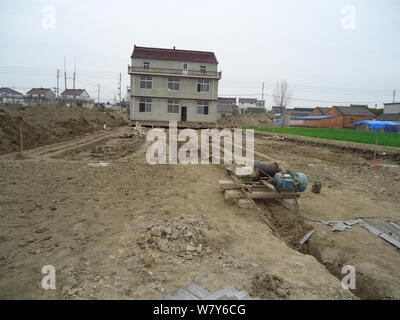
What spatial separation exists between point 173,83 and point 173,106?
9.42ft

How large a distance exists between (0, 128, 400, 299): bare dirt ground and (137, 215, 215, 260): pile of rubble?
0.02 meters

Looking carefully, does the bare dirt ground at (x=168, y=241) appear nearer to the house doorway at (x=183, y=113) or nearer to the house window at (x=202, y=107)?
the house doorway at (x=183, y=113)

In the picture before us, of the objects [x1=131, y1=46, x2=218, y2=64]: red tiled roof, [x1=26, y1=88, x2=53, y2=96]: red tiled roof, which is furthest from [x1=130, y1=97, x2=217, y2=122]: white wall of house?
[x1=26, y1=88, x2=53, y2=96]: red tiled roof

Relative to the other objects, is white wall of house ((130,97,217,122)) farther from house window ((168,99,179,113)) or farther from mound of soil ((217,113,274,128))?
mound of soil ((217,113,274,128))

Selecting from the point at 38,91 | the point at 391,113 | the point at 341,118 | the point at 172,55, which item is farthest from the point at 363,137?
the point at 38,91

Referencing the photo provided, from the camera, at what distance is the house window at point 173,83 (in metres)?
34.9

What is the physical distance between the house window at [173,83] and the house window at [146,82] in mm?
2342

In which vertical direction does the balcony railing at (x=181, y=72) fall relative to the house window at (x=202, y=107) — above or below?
above

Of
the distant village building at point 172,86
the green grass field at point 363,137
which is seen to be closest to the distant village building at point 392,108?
the green grass field at point 363,137

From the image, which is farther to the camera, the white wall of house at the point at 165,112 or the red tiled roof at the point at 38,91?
the red tiled roof at the point at 38,91

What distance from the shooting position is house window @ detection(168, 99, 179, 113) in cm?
3500

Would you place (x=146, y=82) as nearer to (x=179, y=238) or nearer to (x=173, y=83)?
(x=173, y=83)

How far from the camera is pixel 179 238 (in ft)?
15.3

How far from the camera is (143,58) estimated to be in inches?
1362
